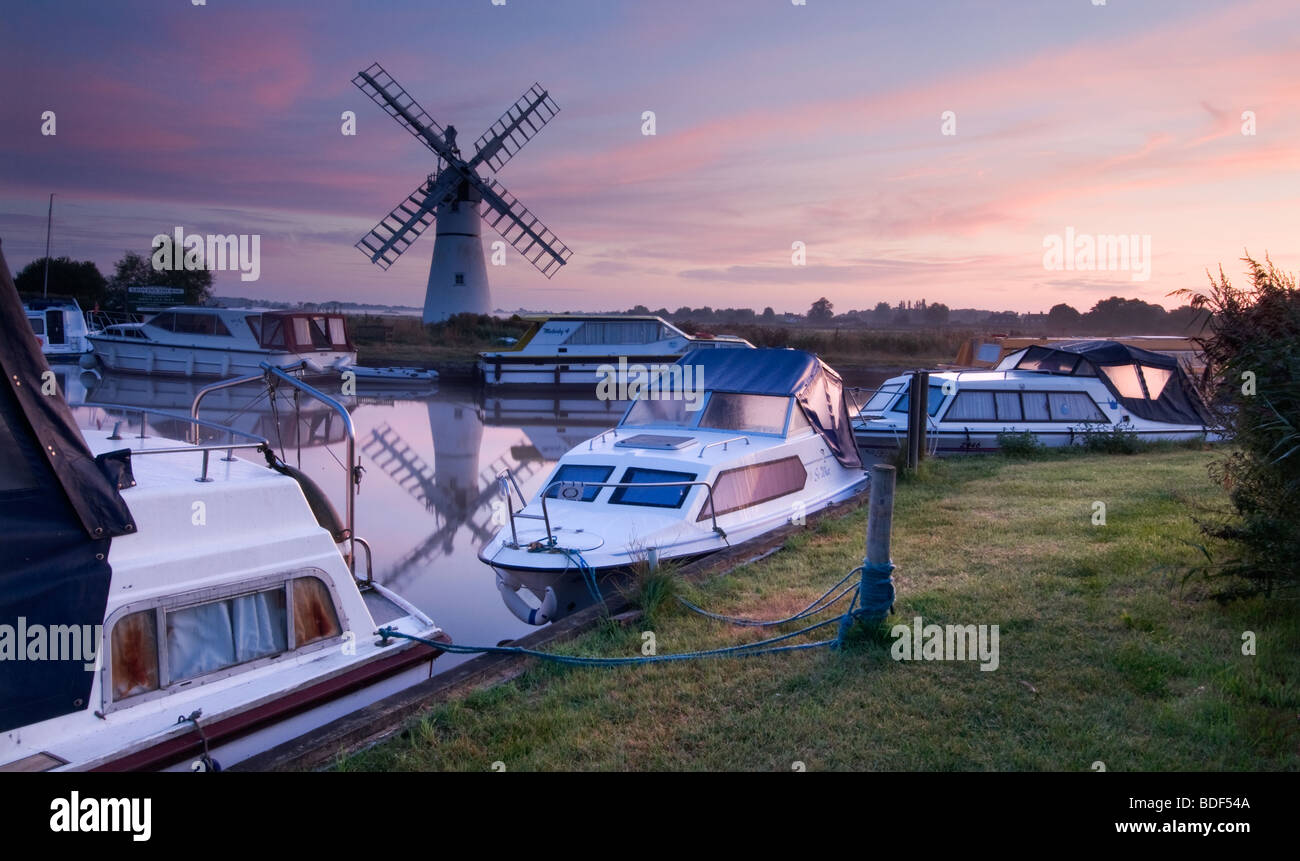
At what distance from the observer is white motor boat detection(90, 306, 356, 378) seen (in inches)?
1341

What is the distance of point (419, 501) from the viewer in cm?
1606

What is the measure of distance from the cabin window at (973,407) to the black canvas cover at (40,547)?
627 inches

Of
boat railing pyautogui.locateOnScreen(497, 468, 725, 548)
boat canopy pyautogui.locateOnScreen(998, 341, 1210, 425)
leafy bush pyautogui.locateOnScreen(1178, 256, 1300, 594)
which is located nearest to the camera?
leafy bush pyautogui.locateOnScreen(1178, 256, 1300, 594)

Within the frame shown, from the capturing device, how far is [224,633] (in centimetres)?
542

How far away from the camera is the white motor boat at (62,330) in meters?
39.0

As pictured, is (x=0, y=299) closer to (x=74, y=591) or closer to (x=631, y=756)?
(x=74, y=591)

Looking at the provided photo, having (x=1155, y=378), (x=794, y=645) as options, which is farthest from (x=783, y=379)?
(x=1155, y=378)

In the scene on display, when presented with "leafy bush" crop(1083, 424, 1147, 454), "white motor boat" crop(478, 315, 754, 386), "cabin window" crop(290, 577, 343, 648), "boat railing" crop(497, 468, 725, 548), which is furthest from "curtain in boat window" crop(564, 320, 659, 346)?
"cabin window" crop(290, 577, 343, 648)

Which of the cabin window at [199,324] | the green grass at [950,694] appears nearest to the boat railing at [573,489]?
the green grass at [950,694]

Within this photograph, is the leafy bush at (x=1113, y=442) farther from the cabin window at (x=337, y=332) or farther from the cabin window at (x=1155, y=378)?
the cabin window at (x=337, y=332)

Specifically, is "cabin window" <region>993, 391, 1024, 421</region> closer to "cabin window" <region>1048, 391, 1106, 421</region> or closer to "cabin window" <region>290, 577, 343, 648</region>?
"cabin window" <region>1048, 391, 1106, 421</region>

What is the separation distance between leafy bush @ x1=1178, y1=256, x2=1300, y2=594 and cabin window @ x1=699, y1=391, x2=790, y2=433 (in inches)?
233
